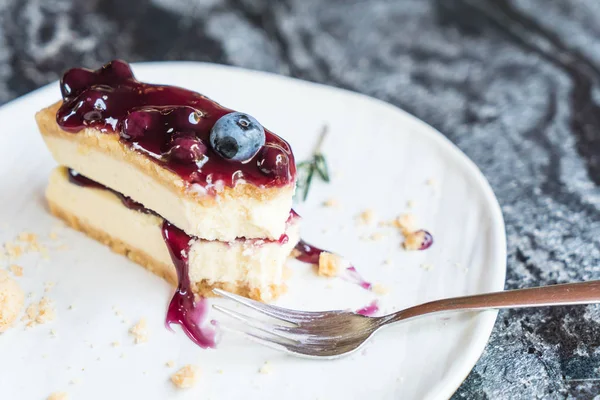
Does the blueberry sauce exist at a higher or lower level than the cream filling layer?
lower

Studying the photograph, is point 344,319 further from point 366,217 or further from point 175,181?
point 175,181

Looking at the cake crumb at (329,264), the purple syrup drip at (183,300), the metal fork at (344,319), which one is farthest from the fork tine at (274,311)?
the cake crumb at (329,264)

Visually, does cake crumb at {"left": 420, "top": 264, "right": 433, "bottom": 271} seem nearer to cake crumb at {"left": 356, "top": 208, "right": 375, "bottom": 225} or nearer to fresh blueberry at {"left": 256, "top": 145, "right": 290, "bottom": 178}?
cake crumb at {"left": 356, "top": 208, "right": 375, "bottom": 225}

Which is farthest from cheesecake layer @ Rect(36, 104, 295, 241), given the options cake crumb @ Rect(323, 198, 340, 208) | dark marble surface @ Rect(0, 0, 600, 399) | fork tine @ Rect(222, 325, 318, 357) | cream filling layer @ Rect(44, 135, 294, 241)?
dark marble surface @ Rect(0, 0, 600, 399)

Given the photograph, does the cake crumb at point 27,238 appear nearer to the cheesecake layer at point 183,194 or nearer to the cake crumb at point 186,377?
the cheesecake layer at point 183,194

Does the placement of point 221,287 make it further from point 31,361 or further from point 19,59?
point 19,59

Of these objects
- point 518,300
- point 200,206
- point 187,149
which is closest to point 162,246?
point 200,206

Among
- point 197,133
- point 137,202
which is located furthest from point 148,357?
point 197,133
